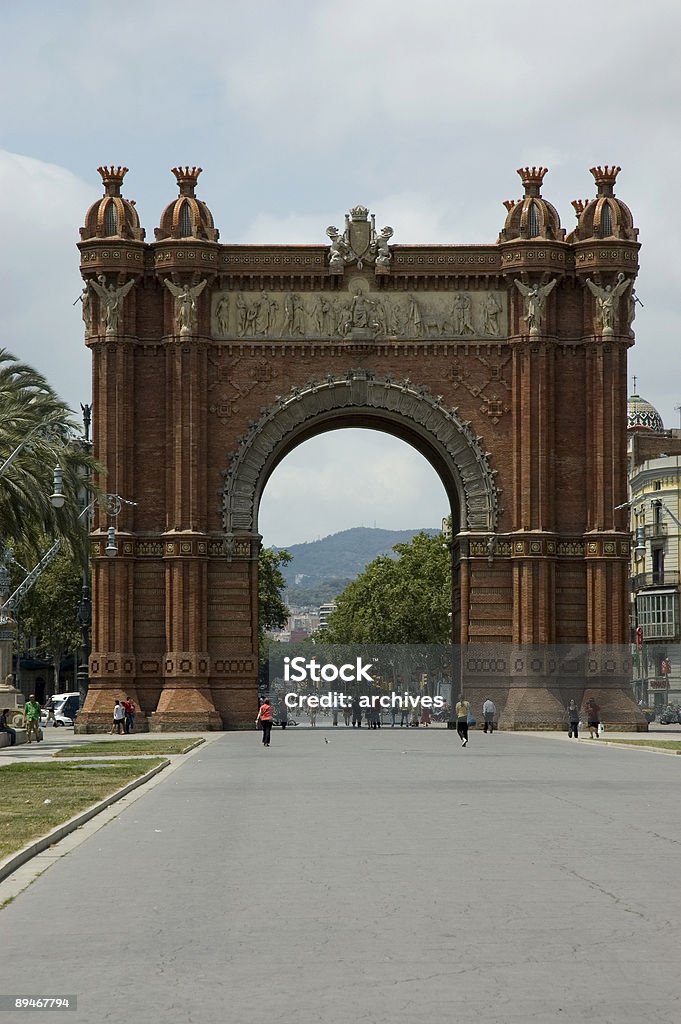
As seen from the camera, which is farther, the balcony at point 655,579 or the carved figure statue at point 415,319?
the balcony at point 655,579

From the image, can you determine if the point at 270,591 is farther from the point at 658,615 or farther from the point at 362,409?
the point at 362,409

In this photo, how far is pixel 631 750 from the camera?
150 feet

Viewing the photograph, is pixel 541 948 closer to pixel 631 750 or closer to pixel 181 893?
pixel 181 893

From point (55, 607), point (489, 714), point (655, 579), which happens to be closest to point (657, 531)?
point (655, 579)

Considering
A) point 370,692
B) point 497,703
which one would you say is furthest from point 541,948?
point 370,692

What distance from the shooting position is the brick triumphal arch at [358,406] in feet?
201

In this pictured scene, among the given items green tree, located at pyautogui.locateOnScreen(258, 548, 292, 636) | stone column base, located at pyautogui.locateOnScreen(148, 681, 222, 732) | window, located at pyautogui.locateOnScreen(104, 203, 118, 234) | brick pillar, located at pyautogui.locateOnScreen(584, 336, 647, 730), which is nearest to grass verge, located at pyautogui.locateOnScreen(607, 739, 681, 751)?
brick pillar, located at pyautogui.locateOnScreen(584, 336, 647, 730)

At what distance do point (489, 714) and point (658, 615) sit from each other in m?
52.7

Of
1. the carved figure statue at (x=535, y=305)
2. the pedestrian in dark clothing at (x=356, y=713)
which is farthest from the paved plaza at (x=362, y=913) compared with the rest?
the pedestrian in dark clothing at (x=356, y=713)

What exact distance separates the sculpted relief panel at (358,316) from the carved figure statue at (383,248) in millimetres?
Result: 1302

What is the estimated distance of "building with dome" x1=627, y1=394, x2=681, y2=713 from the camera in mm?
108625

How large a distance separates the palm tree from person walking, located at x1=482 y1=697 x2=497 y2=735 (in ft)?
49.5

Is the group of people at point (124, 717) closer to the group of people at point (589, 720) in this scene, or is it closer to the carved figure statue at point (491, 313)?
the group of people at point (589, 720)

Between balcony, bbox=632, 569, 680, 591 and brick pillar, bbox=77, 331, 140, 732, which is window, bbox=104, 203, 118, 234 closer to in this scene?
brick pillar, bbox=77, 331, 140, 732
